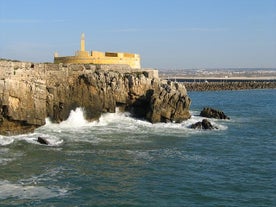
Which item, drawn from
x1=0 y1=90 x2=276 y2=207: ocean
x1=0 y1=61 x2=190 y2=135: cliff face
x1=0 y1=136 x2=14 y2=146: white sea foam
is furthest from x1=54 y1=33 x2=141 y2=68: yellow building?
x1=0 y1=136 x2=14 y2=146: white sea foam

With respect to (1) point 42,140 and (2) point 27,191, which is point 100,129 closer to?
(1) point 42,140

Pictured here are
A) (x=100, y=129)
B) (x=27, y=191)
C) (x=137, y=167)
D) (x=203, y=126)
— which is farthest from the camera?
(x=203, y=126)

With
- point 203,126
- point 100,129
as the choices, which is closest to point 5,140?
point 100,129

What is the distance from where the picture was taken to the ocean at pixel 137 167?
18.4 metres

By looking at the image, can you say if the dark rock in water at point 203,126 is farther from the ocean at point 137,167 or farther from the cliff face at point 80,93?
the cliff face at point 80,93

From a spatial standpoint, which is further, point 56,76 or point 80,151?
point 56,76

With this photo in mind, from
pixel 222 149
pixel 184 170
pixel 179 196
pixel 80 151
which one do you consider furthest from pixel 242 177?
pixel 80 151

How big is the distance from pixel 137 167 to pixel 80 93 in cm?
1771

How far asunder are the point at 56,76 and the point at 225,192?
2298 cm

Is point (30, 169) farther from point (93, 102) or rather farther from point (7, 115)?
point (93, 102)

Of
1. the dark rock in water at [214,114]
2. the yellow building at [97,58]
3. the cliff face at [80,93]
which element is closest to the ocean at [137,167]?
the cliff face at [80,93]

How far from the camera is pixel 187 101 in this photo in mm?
43094

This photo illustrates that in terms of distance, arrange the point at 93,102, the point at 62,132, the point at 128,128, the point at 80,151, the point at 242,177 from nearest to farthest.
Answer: the point at 242,177 → the point at 80,151 → the point at 62,132 → the point at 128,128 → the point at 93,102

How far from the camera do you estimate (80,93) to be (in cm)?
4009
